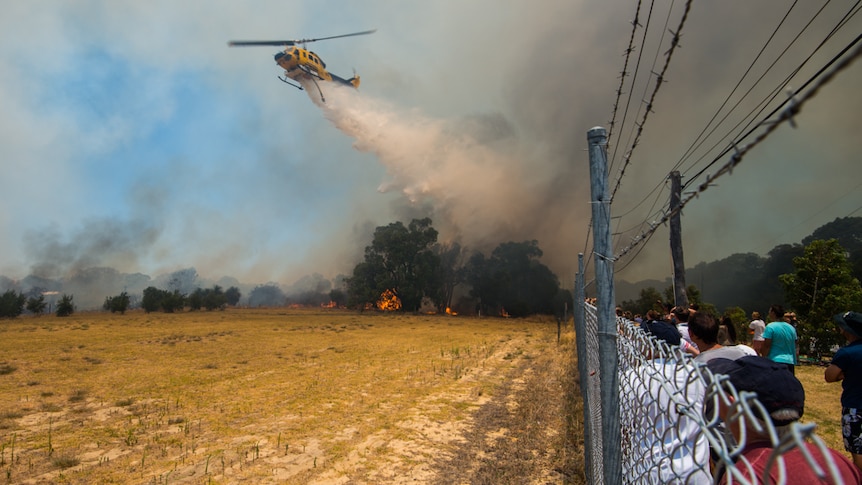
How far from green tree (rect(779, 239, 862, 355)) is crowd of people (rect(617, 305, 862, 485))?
1345 cm

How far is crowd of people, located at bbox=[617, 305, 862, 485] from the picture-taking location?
1331 millimetres

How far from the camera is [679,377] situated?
2.78 metres

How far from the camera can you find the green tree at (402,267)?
243ft

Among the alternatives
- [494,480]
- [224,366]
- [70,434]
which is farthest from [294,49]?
[494,480]

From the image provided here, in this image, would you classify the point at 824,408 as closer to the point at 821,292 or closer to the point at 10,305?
the point at 821,292

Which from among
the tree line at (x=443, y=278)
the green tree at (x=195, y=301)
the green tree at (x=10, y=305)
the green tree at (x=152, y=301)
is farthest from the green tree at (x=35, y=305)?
the tree line at (x=443, y=278)

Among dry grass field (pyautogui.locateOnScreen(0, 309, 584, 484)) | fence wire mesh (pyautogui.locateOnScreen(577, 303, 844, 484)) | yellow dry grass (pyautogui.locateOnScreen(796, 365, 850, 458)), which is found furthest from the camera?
yellow dry grass (pyautogui.locateOnScreen(796, 365, 850, 458))

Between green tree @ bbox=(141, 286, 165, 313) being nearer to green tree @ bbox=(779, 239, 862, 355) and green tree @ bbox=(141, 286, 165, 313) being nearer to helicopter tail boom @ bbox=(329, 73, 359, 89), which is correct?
helicopter tail boom @ bbox=(329, 73, 359, 89)

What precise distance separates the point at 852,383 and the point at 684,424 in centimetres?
275

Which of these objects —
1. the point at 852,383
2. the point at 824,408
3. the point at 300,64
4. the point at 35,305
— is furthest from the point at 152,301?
the point at 852,383

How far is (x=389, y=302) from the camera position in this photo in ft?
248

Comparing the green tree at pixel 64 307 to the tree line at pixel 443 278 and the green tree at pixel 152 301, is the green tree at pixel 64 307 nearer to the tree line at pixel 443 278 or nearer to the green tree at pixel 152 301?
the green tree at pixel 152 301

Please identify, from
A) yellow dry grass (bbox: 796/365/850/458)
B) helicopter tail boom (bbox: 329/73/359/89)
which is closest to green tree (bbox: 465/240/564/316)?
helicopter tail boom (bbox: 329/73/359/89)

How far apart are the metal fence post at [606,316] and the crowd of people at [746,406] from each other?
5.8 inches
